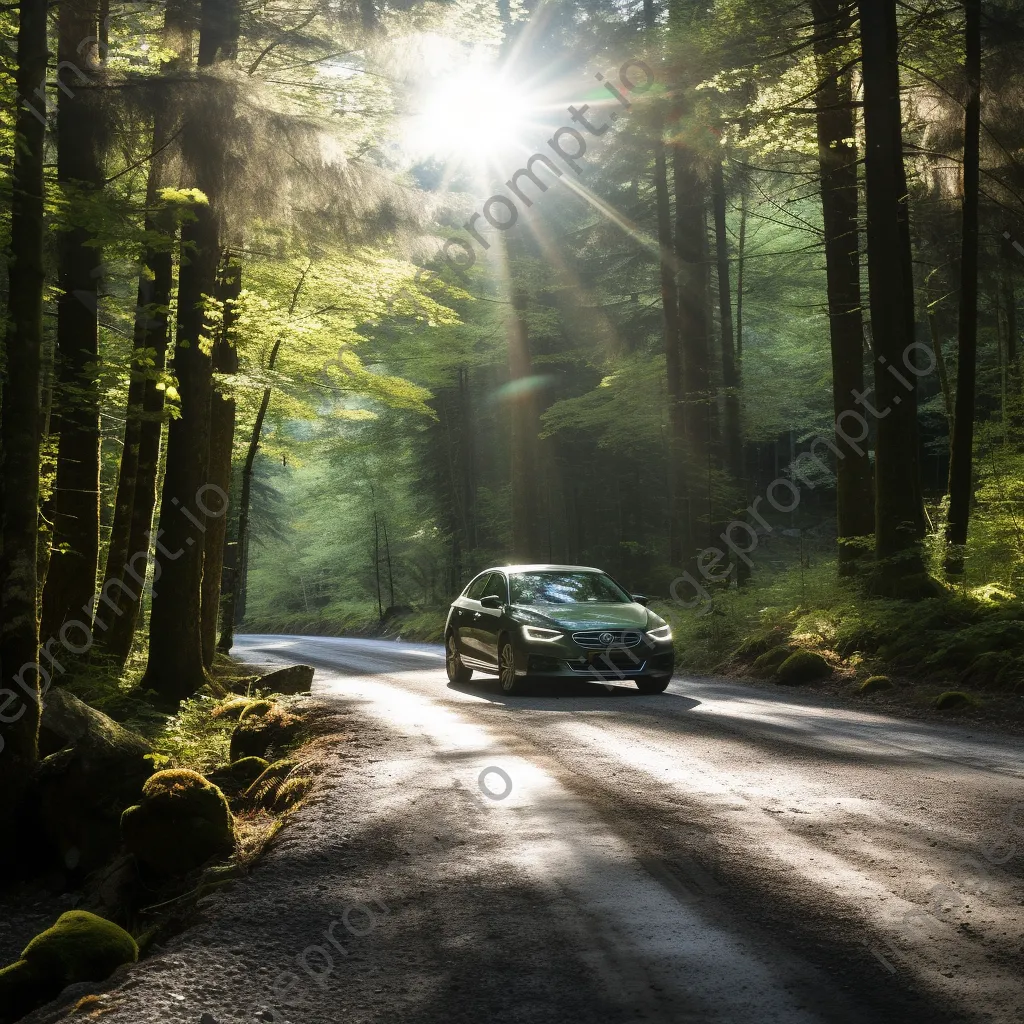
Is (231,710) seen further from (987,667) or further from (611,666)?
(987,667)

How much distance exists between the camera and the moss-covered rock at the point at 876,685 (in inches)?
529

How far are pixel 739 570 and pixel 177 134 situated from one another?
19.0m

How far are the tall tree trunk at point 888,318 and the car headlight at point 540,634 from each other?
5.54m

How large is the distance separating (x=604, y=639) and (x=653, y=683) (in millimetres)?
1003

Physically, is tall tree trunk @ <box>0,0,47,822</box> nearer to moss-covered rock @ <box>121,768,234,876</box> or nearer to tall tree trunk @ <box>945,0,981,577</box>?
moss-covered rock @ <box>121,768,234,876</box>

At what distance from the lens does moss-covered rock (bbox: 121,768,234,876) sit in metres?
6.91


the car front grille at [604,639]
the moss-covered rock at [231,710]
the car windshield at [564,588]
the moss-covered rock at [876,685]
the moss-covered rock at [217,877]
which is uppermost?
the car windshield at [564,588]

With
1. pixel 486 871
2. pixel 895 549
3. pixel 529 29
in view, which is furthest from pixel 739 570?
pixel 486 871

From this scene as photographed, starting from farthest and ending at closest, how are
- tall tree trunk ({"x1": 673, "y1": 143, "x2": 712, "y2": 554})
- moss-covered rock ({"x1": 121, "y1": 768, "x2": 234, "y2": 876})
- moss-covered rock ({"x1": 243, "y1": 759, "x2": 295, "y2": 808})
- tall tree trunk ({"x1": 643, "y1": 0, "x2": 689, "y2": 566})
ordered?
tall tree trunk ({"x1": 643, "y1": 0, "x2": 689, "y2": 566})
tall tree trunk ({"x1": 673, "y1": 143, "x2": 712, "y2": 554})
moss-covered rock ({"x1": 243, "y1": 759, "x2": 295, "y2": 808})
moss-covered rock ({"x1": 121, "y1": 768, "x2": 234, "y2": 876})

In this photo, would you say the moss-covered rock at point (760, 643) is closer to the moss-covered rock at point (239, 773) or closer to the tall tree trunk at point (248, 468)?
the tall tree trunk at point (248, 468)

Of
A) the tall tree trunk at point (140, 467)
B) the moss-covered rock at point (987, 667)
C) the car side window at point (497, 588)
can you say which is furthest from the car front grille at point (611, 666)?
the tall tree trunk at point (140, 467)

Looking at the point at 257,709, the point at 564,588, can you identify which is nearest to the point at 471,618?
the point at 564,588

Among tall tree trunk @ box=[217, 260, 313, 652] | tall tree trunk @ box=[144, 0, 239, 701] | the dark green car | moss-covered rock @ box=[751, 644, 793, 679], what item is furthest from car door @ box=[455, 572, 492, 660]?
moss-covered rock @ box=[751, 644, 793, 679]

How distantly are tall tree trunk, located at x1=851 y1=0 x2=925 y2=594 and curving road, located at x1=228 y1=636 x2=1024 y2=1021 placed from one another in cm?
528
